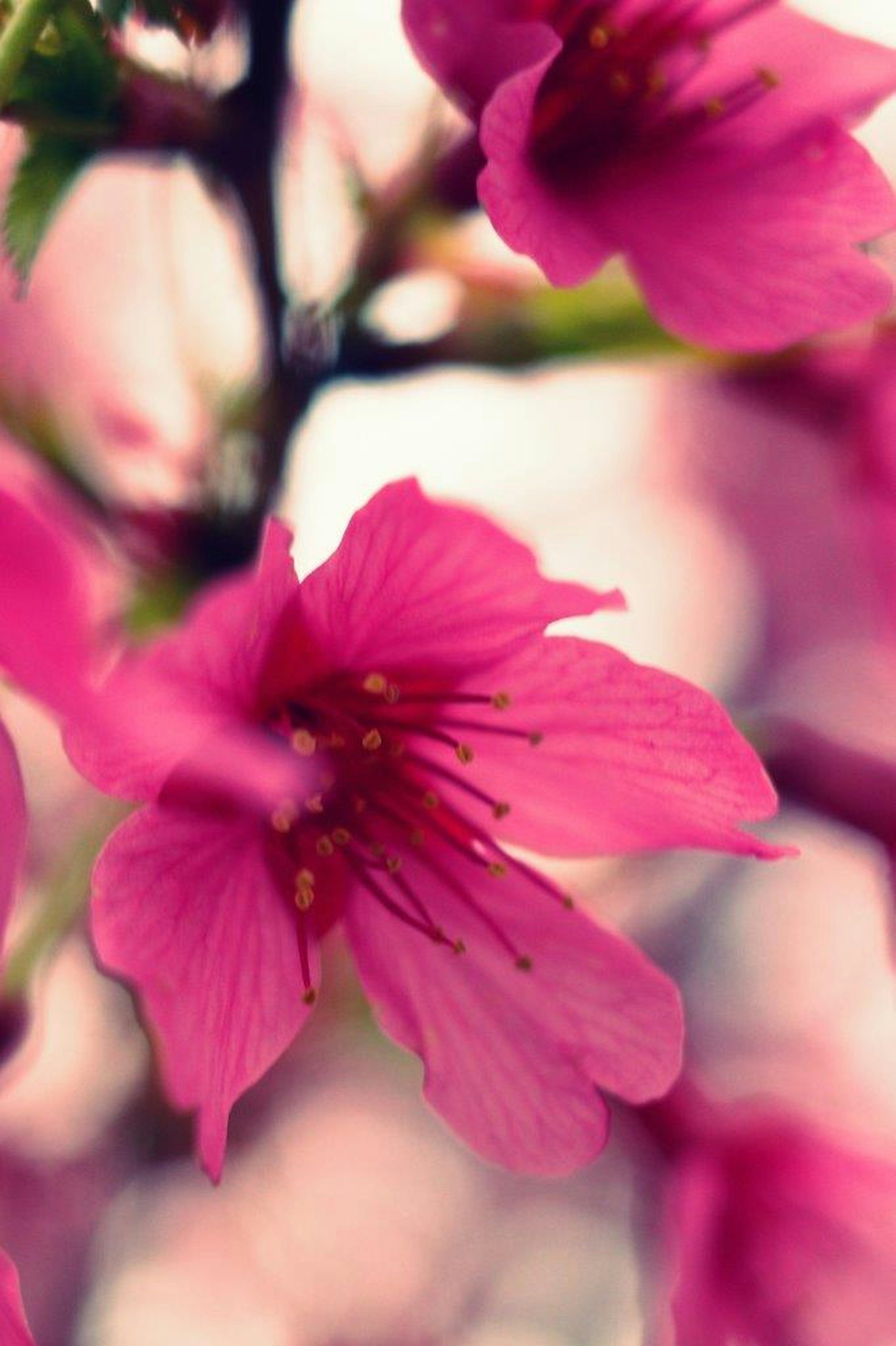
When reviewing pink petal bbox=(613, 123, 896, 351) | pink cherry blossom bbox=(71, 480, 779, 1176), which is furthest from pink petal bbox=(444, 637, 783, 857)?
pink petal bbox=(613, 123, 896, 351)

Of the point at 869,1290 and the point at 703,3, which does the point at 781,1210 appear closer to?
the point at 869,1290

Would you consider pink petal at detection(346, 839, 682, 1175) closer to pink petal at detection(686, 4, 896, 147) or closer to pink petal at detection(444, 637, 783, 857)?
pink petal at detection(444, 637, 783, 857)

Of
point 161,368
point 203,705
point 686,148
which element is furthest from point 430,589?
point 161,368

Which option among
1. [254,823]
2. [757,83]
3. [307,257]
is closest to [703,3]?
[757,83]

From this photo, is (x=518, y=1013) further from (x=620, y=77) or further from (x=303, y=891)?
(x=620, y=77)

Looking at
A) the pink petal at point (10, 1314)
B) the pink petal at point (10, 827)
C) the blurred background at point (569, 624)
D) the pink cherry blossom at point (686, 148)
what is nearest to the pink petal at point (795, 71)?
the pink cherry blossom at point (686, 148)

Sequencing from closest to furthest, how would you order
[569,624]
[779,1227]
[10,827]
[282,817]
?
[10,827]
[282,817]
[779,1227]
[569,624]
